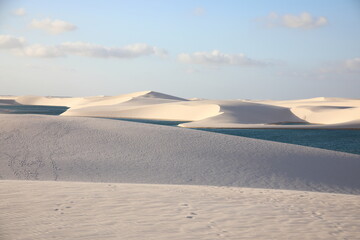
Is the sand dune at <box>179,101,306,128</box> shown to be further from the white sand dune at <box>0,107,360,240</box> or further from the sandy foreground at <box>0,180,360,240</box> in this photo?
the sandy foreground at <box>0,180,360,240</box>

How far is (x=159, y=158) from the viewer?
48.9 ft

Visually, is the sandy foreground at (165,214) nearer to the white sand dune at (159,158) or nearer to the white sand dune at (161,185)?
the white sand dune at (161,185)

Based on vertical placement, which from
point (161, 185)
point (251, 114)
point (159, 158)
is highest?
point (251, 114)

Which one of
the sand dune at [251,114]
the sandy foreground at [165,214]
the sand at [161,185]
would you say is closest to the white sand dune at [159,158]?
the sand at [161,185]

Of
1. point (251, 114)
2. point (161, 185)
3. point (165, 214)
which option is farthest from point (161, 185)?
point (251, 114)

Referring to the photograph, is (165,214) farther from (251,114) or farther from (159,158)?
(251,114)

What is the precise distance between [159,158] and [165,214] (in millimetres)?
8653

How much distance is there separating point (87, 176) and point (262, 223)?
7.76 meters

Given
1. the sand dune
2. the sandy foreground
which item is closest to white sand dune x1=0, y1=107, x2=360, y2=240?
the sandy foreground

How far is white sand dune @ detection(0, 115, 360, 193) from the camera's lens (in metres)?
12.9

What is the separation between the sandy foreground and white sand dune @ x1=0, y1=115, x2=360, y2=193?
4413 mm

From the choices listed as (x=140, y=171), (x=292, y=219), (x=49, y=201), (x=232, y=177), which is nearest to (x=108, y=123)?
(x=140, y=171)

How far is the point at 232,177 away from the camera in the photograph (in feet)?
43.5

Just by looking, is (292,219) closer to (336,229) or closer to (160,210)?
(336,229)
